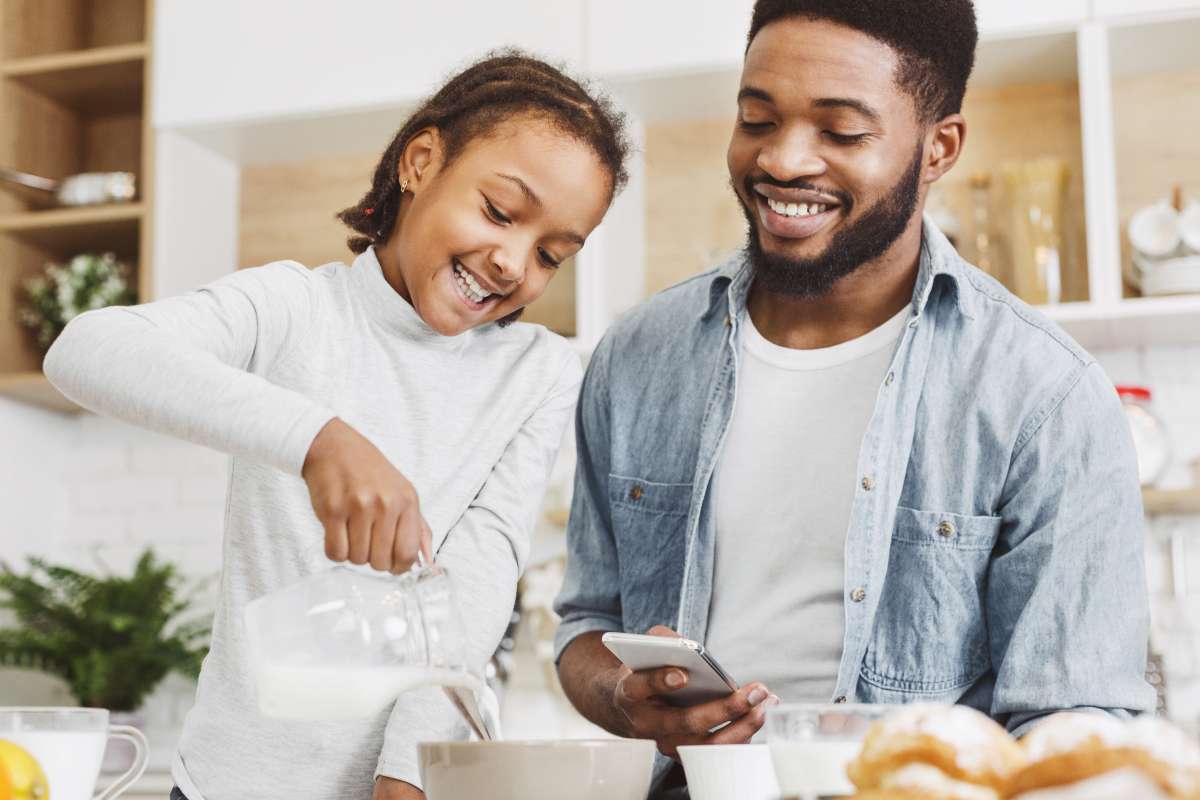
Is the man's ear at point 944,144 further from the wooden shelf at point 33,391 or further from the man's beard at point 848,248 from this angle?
the wooden shelf at point 33,391

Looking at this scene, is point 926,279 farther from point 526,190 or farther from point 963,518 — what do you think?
point 526,190

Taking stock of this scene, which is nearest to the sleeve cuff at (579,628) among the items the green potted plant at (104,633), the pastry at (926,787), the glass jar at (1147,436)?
the pastry at (926,787)

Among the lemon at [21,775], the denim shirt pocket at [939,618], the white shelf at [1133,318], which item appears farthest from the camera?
the white shelf at [1133,318]

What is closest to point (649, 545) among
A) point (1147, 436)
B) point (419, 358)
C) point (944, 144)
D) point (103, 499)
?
point (419, 358)

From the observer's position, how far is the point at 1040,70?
104 inches

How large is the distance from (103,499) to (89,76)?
1028mm

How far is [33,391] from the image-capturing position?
3.04m

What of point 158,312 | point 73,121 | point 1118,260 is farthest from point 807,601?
point 73,121

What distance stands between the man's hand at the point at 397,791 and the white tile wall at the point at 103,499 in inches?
82.7

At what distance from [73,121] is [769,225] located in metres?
2.46

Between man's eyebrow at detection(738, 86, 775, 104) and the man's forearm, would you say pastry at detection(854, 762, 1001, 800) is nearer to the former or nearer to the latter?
the man's forearm

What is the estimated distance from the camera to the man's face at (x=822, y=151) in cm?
148

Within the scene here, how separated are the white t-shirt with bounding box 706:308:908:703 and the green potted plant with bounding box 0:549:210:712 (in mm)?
1632

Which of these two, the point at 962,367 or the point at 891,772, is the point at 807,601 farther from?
the point at 891,772
